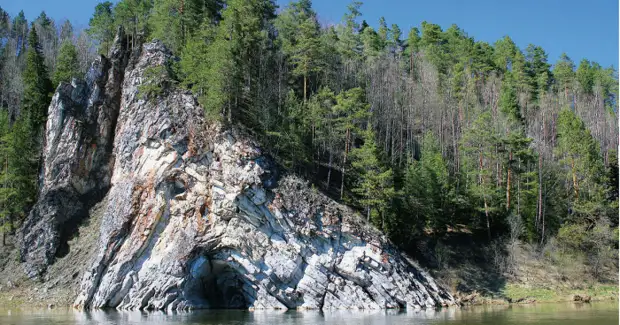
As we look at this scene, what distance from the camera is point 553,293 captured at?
38.0 meters

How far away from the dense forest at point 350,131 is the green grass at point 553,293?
4.42 m

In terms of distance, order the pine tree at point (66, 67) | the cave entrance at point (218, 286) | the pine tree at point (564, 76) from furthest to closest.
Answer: the pine tree at point (564, 76) < the pine tree at point (66, 67) < the cave entrance at point (218, 286)

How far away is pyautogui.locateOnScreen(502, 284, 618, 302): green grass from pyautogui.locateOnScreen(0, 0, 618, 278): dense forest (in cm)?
442

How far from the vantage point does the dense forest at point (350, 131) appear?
40719 millimetres

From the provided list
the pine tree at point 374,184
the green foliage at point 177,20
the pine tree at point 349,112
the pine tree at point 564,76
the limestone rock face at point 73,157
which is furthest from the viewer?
the pine tree at point 564,76

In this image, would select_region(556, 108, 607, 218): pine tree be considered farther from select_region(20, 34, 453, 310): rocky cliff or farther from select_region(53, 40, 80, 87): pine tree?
select_region(53, 40, 80, 87): pine tree

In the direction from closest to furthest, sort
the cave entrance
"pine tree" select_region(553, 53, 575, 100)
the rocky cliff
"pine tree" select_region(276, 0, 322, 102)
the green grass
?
the rocky cliff → the cave entrance → the green grass → "pine tree" select_region(276, 0, 322, 102) → "pine tree" select_region(553, 53, 575, 100)

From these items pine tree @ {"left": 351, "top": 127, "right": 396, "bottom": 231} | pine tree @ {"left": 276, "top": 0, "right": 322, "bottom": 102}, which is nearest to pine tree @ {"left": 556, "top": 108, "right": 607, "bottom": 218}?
pine tree @ {"left": 351, "top": 127, "right": 396, "bottom": 231}

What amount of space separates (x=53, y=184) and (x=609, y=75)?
86.9 meters

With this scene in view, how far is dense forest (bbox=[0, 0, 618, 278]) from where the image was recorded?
40719mm

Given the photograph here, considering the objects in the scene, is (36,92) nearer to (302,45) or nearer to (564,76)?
(302,45)

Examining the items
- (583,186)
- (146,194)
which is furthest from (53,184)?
(583,186)

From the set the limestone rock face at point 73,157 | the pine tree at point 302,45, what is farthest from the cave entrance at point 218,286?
the pine tree at point 302,45

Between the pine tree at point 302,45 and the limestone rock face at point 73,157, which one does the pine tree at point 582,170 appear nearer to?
the pine tree at point 302,45
